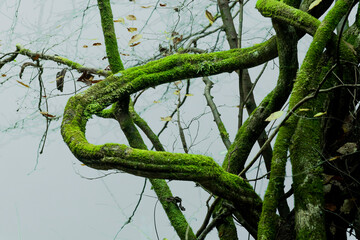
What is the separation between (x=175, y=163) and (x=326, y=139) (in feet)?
2.49

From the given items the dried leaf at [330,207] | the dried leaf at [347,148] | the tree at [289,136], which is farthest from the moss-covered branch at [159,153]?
the dried leaf at [347,148]

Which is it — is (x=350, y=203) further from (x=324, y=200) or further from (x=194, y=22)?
(x=194, y=22)

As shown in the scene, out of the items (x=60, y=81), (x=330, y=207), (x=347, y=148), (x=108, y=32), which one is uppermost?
(x=108, y=32)

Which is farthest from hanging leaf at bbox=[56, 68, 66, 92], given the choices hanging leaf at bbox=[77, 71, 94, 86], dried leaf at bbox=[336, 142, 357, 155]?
dried leaf at bbox=[336, 142, 357, 155]

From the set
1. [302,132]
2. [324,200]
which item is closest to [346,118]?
[302,132]

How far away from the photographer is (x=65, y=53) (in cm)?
296

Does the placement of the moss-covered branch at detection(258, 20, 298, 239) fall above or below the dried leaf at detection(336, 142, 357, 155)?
below

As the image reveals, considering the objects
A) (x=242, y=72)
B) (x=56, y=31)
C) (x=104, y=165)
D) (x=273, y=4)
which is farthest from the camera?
(x=56, y=31)

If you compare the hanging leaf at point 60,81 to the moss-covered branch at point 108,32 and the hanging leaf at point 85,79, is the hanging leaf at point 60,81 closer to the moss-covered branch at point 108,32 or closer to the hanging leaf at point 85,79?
the hanging leaf at point 85,79


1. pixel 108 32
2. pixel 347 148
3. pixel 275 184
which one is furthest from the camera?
pixel 108 32

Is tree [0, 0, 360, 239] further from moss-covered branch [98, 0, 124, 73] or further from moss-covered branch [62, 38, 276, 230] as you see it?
moss-covered branch [98, 0, 124, 73]

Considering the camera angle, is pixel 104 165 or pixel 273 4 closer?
pixel 104 165

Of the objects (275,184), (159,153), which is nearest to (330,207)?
(275,184)

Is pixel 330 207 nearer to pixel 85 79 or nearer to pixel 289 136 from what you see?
pixel 289 136
